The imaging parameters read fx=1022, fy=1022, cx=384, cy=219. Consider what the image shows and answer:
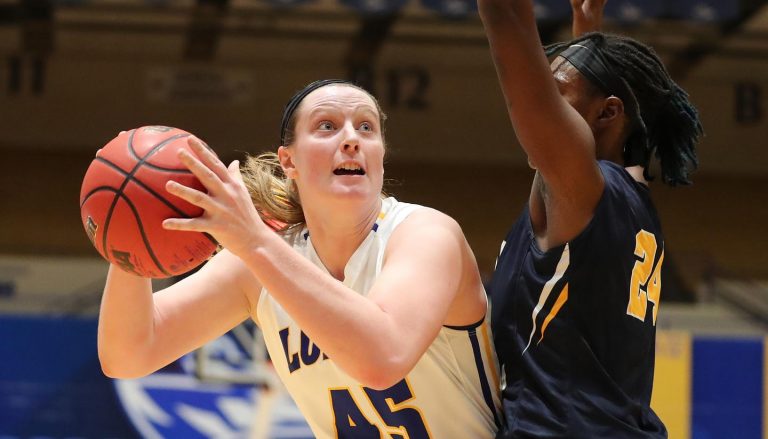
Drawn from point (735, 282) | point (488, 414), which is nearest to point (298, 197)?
point (488, 414)

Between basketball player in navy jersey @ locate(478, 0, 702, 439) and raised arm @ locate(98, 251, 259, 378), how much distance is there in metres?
0.82

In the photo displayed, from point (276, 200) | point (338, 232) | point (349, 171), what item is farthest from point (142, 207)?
point (276, 200)

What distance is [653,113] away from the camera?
2533 mm

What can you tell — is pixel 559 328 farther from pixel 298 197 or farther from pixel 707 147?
pixel 707 147

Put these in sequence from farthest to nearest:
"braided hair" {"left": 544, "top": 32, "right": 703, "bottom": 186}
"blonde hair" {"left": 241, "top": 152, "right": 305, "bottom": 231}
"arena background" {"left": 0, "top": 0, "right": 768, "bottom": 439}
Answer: "arena background" {"left": 0, "top": 0, "right": 768, "bottom": 439} < "blonde hair" {"left": 241, "top": 152, "right": 305, "bottom": 231} < "braided hair" {"left": 544, "top": 32, "right": 703, "bottom": 186}

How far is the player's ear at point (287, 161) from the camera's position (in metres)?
2.75

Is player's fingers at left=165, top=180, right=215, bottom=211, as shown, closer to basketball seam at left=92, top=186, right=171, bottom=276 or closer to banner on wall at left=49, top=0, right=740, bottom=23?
basketball seam at left=92, top=186, right=171, bottom=276

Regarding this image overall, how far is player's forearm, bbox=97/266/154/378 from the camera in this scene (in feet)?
8.39

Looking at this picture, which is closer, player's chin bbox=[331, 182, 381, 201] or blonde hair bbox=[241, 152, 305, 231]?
player's chin bbox=[331, 182, 381, 201]

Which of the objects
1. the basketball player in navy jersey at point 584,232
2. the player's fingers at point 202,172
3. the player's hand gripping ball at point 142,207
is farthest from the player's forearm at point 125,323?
the basketball player in navy jersey at point 584,232

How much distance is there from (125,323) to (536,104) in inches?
47.3

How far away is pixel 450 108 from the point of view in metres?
12.3

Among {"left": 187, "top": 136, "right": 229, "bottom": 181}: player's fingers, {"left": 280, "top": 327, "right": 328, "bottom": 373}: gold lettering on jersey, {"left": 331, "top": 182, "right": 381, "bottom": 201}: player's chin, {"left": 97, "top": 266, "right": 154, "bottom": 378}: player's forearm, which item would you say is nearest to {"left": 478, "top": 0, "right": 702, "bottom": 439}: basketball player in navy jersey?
{"left": 331, "top": 182, "right": 381, "bottom": 201}: player's chin

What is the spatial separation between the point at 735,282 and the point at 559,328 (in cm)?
A: 852
